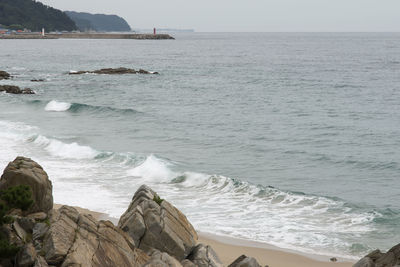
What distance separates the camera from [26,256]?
1115 centimetres

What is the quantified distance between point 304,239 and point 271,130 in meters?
20.6

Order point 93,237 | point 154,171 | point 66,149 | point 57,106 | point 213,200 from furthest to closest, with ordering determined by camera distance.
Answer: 1. point 57,106
2. point 66,149
3. point 154,171
4. point 213,200
5. point 93,237

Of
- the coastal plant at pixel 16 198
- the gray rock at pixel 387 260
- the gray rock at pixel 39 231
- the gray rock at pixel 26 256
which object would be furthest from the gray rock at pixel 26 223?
the gray rock at pixel 387 260

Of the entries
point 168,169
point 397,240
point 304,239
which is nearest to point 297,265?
point 304,239

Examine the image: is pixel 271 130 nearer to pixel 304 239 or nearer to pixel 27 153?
pixel 27 153

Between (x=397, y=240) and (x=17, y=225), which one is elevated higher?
(x=17, y=225)

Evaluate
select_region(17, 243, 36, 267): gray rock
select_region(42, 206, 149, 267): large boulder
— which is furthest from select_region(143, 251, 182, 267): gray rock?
select_region(17, 243, 36, 267): gray rock

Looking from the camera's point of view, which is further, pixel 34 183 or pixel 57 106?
pixel 57 106

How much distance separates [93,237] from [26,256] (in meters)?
1.51

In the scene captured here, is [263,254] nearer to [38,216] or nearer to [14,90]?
[38,216]

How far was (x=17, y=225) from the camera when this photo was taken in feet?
42.2

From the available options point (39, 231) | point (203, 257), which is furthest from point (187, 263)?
point (39, 231)

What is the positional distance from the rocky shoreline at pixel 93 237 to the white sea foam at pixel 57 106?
35.1m

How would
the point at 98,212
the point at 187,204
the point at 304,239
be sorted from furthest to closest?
the point at 187,204 → the point at 98,212 → the point at 304,239
